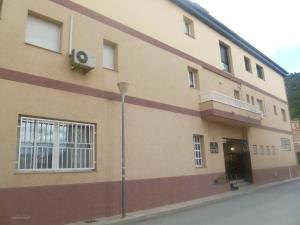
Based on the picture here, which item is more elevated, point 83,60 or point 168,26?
point 168,26

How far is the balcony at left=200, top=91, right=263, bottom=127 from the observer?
53.0ft

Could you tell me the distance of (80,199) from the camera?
32.9 ft

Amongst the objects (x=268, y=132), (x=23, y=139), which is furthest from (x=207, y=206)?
(x=268, y=132)

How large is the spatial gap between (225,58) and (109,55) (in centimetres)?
1090

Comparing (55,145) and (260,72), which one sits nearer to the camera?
(55,145)

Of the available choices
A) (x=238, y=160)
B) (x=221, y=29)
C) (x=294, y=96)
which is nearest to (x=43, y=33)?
(x=221, y=29)

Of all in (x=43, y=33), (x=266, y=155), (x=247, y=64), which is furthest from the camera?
(x=247, y=64)

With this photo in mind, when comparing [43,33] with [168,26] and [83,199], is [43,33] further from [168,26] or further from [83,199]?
[168,26]

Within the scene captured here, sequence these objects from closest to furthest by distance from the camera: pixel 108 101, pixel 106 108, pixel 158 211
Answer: pixel 158 211
pixel 106 108
pixel 108 101

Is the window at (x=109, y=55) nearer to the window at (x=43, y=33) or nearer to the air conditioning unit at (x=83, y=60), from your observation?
the air conditioning unit at (x=83, y=60)

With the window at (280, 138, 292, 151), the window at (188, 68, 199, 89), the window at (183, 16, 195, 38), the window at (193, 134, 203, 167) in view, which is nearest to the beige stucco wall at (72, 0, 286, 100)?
the window at (183, 16, 195, 38)

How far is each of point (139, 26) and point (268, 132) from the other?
14724mm

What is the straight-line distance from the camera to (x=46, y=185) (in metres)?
9.27

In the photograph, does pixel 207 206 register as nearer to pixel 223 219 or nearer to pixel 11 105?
pixel 223 219
